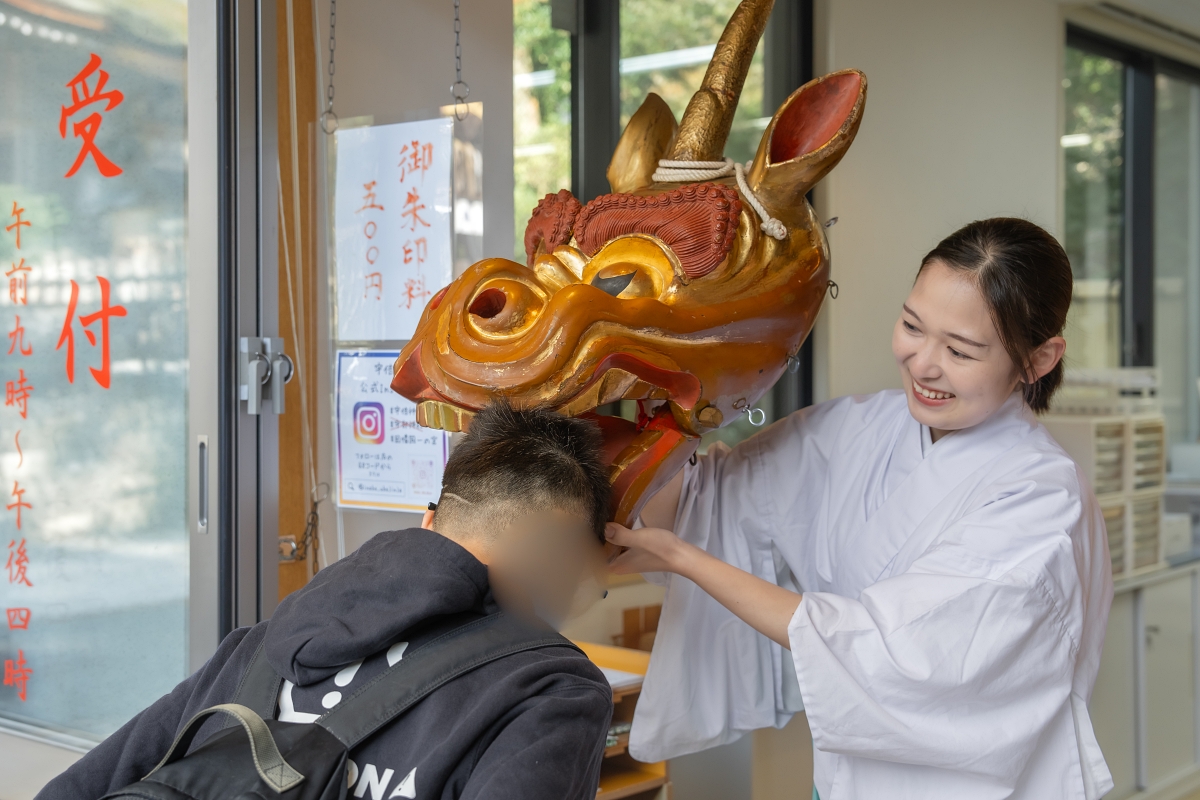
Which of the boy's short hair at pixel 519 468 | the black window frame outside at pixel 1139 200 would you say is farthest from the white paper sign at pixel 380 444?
the black window frame outside at pixel 1139 200

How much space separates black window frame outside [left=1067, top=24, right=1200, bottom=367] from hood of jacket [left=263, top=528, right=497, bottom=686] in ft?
13.6

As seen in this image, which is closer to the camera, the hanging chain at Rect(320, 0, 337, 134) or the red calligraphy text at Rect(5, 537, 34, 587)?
the red calligraphy text at Rect(5, 537, 34, 587)

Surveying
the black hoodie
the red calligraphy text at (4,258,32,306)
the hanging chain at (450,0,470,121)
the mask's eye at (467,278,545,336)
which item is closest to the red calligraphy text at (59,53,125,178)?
the red calligraphy text at (4,258,32,306)

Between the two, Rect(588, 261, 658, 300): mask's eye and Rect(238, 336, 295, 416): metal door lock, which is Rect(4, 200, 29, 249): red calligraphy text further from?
Rect(588, 261, 658, 300): mask's eye

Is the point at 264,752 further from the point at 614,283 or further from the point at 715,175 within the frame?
the point at 715,175

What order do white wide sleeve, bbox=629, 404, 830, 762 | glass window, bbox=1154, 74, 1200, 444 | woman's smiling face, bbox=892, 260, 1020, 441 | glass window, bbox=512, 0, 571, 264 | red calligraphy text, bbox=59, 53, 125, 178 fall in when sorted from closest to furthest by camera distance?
woman's smiling face, bbox=892, 260, 1020, 441 < white wide sleeve, bbox=629, 404, 830, 762 < red calligraphy text, bbox=59, 53, 125, 178 < glass window, bbox=512, 0, 571, 264 < glass window, bbox=1154, 74, 1200, 444

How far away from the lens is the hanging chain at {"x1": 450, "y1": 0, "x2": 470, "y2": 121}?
1.67m

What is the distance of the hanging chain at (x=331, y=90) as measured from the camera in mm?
1776

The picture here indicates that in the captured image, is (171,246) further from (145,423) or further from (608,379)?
(608,379)

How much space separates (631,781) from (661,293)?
49.5 inches

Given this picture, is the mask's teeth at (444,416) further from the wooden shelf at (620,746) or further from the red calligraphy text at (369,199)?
the wooden shelf at (620,746)

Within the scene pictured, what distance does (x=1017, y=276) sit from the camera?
1.23m

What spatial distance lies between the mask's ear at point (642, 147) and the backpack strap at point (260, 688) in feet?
2.42

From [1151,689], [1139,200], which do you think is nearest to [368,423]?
[1151,689]
